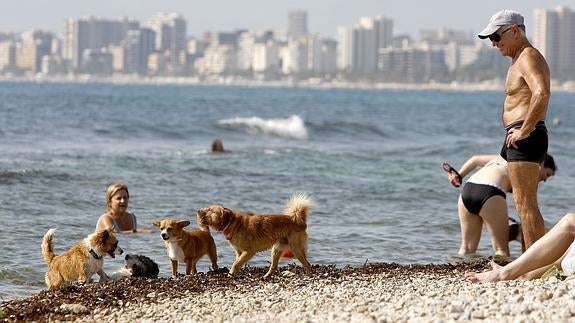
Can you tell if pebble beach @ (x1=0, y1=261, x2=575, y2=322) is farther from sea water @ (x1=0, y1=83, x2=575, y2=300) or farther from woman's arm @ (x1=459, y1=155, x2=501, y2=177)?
woman's arm @ (x1=459, y1=155, x2=501, y2=177)

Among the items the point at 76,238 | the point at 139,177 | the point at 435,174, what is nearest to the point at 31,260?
the point at 76,238

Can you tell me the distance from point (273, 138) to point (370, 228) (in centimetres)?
2207

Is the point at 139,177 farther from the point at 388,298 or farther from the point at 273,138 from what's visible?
the point at 273,138

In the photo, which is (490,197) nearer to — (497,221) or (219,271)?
(497,221)

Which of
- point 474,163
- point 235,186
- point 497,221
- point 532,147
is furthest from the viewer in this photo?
point 235,186

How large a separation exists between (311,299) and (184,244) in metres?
1.88

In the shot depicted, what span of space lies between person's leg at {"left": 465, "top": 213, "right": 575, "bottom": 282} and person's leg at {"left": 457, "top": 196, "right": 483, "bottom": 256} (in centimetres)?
294

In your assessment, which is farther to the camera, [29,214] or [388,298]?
[29,214]

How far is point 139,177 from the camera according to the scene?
761 inches

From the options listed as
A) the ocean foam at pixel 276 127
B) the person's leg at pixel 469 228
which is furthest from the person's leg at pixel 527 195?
the ocean foam at pixel 276 127

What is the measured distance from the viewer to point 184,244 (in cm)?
930

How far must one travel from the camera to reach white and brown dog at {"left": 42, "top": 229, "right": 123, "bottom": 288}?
9031 millimetres

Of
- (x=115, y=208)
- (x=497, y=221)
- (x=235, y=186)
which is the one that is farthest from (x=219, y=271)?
(x=235, y=186)

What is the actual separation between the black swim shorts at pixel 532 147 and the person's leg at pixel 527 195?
44 millimetres
